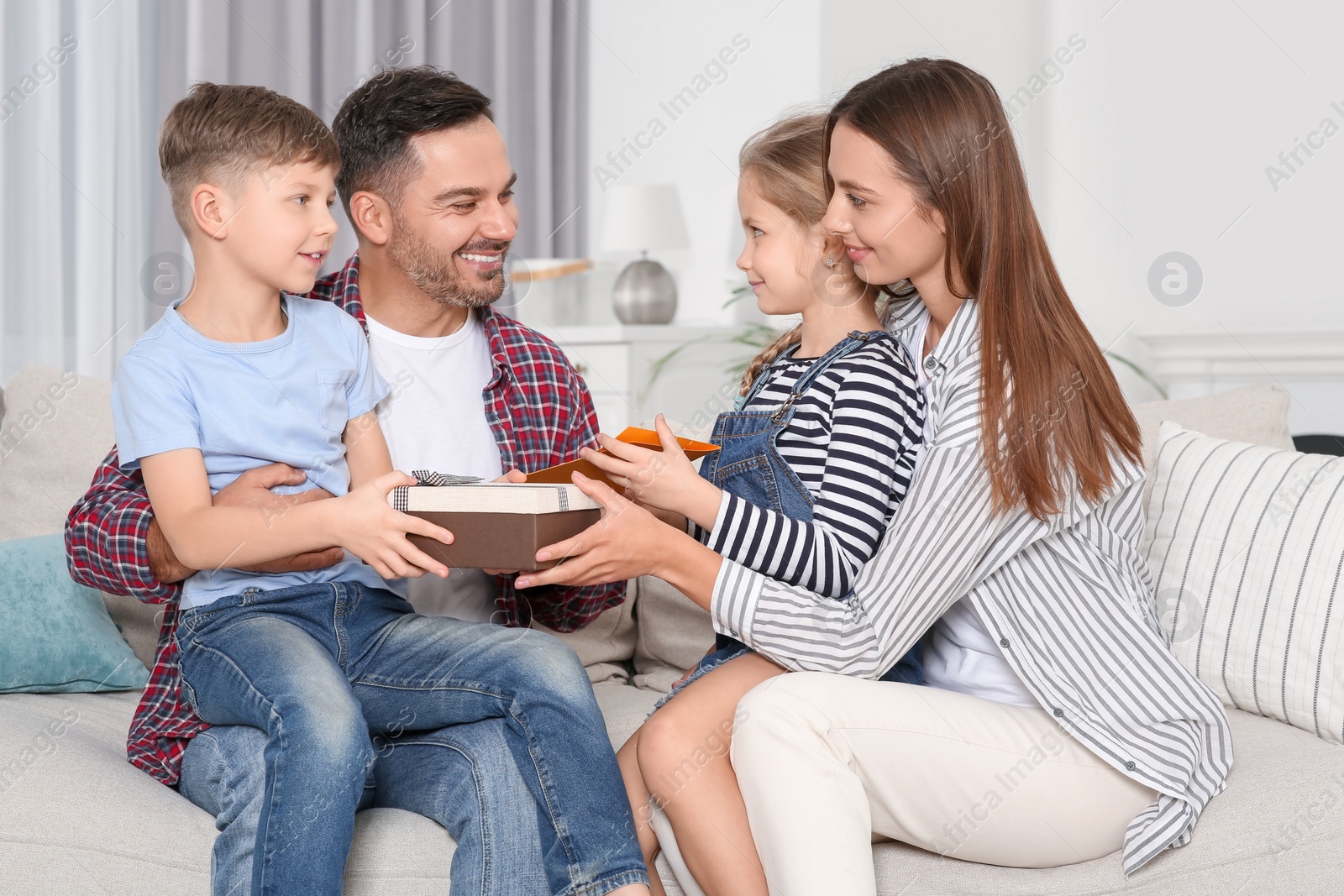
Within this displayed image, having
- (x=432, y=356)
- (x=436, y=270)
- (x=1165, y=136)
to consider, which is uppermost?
(x=1165, y=136)

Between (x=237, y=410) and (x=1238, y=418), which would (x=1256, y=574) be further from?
(x=237, y=410)

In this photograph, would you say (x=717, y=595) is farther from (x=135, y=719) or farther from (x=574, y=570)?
(x=135, y=719)

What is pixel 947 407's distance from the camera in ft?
3.85

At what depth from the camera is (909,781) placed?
3.60 ft

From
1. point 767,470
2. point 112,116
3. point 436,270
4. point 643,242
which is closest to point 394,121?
point 436,270

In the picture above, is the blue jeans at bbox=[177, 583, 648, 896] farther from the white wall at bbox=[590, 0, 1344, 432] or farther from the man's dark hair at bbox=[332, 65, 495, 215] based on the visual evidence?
the white wall at bbox=[590, 0, 1344, 432]

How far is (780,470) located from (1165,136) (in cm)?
198

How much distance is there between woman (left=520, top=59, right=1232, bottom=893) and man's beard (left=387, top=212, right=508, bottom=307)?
56cm

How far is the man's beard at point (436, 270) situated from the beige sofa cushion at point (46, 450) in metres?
0.56

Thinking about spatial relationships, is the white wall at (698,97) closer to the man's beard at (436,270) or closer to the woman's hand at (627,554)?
the man's beard at (436,270)

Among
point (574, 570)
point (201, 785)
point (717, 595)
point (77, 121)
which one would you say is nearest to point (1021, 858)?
point (717, 595)

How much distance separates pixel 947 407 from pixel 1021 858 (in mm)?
476

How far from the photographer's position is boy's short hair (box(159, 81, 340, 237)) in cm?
127

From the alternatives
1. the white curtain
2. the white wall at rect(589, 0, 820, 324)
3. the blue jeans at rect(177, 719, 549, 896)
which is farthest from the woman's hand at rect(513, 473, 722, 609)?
the white wall at rect(589, 0, 820, 324)
